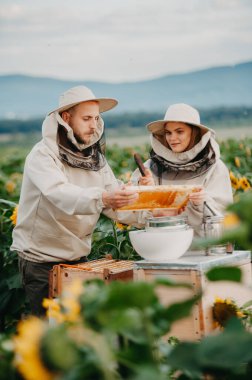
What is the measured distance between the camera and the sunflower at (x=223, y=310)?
326cm

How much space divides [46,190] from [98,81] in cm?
4337

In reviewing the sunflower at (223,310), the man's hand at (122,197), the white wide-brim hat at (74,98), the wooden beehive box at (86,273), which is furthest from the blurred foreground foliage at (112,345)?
the white wide-brim hat at (74,98)

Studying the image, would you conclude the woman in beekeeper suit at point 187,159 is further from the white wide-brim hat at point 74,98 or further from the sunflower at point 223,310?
the sunflower at point 223,310

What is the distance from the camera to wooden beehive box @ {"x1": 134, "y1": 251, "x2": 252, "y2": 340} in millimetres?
3355

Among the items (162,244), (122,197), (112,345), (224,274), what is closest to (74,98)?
(122,197)

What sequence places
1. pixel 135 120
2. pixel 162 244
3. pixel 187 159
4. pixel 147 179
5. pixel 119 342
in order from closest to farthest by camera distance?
pixel 119 342
pixel 162 244
pixel 147 179
pixel 187 159
pixel 135 120

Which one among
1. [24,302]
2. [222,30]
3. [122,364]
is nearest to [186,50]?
[222,30]

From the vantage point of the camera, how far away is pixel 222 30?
44000 mm

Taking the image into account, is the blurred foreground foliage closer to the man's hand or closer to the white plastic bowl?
the white plastic bowl

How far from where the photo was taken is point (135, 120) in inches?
1191

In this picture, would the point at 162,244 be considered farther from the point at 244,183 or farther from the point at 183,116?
the point at 244,183

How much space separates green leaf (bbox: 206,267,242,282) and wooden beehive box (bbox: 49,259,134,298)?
7.04 ft

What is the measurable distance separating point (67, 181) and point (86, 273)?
50cm

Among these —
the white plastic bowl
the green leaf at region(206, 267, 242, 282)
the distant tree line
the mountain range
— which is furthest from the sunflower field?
the mountain range
